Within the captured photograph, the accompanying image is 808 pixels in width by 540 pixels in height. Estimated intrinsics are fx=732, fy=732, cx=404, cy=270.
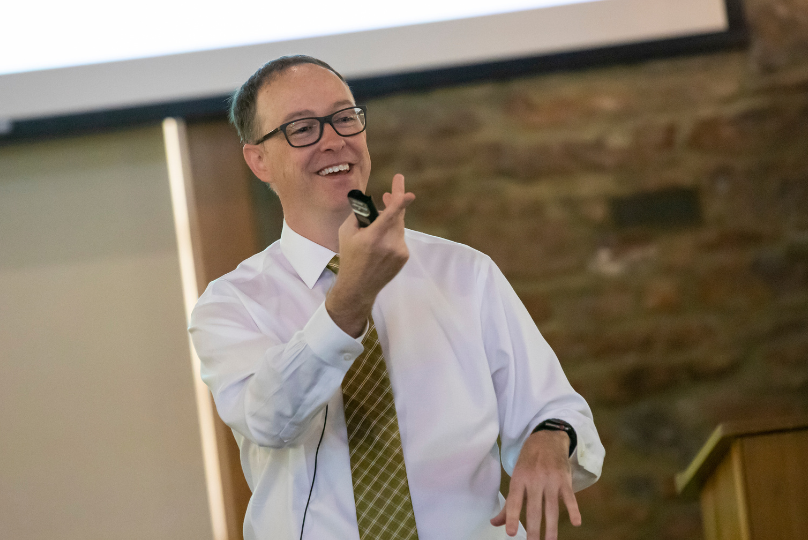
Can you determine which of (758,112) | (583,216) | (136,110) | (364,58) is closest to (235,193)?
(136,110)

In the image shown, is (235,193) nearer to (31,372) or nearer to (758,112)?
(31,372)

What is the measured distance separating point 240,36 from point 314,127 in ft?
3.23

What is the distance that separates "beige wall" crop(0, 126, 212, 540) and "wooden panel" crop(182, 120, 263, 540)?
10 cm

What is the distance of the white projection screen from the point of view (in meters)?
2.24

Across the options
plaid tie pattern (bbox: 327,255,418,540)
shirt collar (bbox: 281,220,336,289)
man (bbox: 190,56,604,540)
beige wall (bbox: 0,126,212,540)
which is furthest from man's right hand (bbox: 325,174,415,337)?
beige wall (bbox: 0,126,212,540)

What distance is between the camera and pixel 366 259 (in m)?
0.99

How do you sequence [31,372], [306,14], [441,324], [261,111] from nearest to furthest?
[441,324], [261,111], [306,14], [31,372]

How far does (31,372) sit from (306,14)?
1.46 m

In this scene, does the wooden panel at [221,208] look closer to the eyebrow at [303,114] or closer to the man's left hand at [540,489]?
the eyebrow at [303,114]

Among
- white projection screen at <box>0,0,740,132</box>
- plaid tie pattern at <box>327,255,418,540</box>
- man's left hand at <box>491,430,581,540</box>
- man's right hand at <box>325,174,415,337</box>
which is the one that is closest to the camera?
man's right hand at <box>325,174,415,337</box>

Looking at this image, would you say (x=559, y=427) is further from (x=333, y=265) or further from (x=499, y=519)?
(x=333, y=265)

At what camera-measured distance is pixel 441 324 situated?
1.39 m

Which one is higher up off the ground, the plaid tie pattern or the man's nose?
the man's nose

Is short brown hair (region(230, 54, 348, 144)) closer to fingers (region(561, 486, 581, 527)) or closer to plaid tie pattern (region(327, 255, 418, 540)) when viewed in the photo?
plaid tie pattern (region(327, 255, 418, 540))
